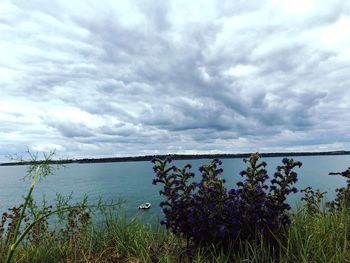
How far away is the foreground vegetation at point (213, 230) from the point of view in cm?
508

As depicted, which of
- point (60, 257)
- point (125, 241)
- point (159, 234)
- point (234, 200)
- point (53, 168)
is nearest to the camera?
point (53, 168)

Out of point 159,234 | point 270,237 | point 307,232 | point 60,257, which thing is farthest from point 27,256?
point 307,232

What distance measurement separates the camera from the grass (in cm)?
501

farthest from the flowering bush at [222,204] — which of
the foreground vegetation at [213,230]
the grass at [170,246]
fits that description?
the grass at [170,246]

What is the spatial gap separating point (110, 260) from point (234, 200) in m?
2.22

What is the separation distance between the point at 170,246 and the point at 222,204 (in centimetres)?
134

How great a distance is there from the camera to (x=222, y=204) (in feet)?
17.3

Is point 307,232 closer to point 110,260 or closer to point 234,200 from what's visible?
point 234,200

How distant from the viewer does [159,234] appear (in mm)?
6664

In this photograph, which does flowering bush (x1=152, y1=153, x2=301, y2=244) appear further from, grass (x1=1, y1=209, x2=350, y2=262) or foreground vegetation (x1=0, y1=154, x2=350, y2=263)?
grass (x1=1, y1=209, x2=350, y2=262)

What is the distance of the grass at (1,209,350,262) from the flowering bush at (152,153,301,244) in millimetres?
222

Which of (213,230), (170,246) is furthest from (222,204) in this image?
(170,246)

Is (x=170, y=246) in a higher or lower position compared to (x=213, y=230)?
lower

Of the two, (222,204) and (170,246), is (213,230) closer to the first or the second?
(222,204)
